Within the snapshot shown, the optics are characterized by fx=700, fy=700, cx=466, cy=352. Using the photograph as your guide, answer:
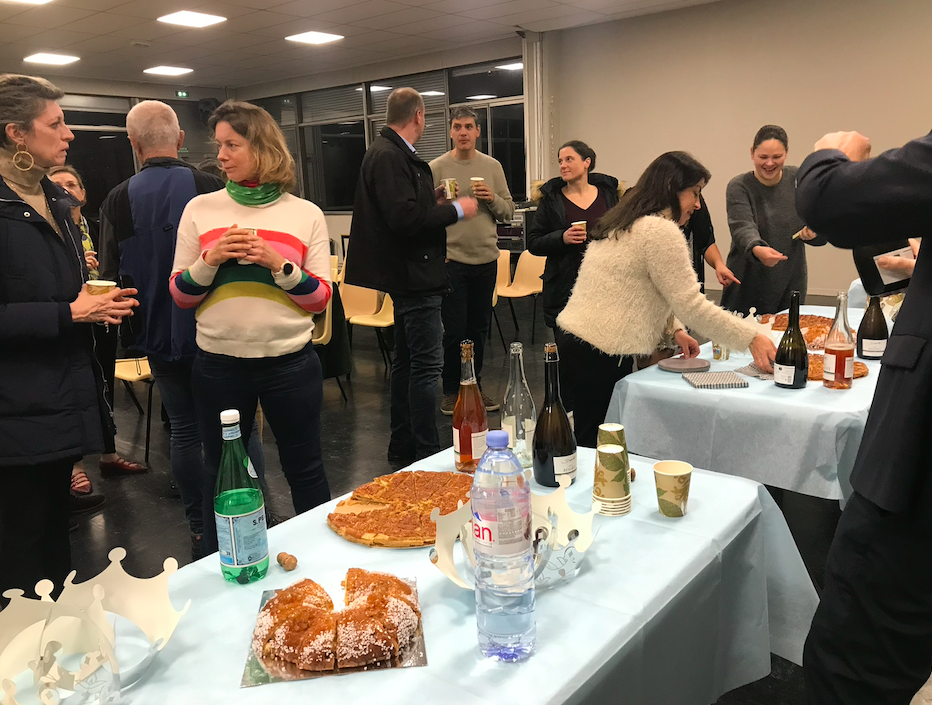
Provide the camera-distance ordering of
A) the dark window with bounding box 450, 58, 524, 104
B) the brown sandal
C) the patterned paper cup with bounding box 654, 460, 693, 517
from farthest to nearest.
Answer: the dark window with bounding box 450, 58, 524, 104 → the brown sandal → the patterned paper cup with bounding box 654, 460, 693, 517

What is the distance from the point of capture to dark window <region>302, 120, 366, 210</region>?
11031mm

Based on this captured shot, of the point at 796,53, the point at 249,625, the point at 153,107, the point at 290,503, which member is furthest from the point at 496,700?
the point at 796,53

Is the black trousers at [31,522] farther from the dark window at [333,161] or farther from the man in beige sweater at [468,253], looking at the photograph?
the dark window at [333,161]

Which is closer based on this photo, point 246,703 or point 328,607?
point 246,703

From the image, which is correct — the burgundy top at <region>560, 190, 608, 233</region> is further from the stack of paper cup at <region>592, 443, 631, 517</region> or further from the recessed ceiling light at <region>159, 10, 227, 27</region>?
the recessed ceiling light at <region>159, 10, 227, 27</region>

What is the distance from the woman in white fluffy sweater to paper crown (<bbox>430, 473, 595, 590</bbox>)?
1.11 m

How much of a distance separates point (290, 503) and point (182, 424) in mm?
776

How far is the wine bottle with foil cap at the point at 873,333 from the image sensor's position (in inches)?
89.7

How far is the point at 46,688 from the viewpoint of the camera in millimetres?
786

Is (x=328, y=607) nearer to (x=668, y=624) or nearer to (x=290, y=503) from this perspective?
(x=668, y=624)

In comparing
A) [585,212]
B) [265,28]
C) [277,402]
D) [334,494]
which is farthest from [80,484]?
[265,28]

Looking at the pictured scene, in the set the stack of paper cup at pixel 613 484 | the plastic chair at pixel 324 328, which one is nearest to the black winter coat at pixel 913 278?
the stack of paper cup at pixel 613 484

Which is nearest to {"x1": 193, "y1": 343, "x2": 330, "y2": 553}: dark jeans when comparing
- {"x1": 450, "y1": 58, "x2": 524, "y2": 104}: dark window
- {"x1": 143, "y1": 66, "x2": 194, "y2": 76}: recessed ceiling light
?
{"x1": 450, "y1": 58, "x2": 524, "y2": 104}: dark window

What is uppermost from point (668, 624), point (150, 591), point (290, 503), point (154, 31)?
point (154, 31)
